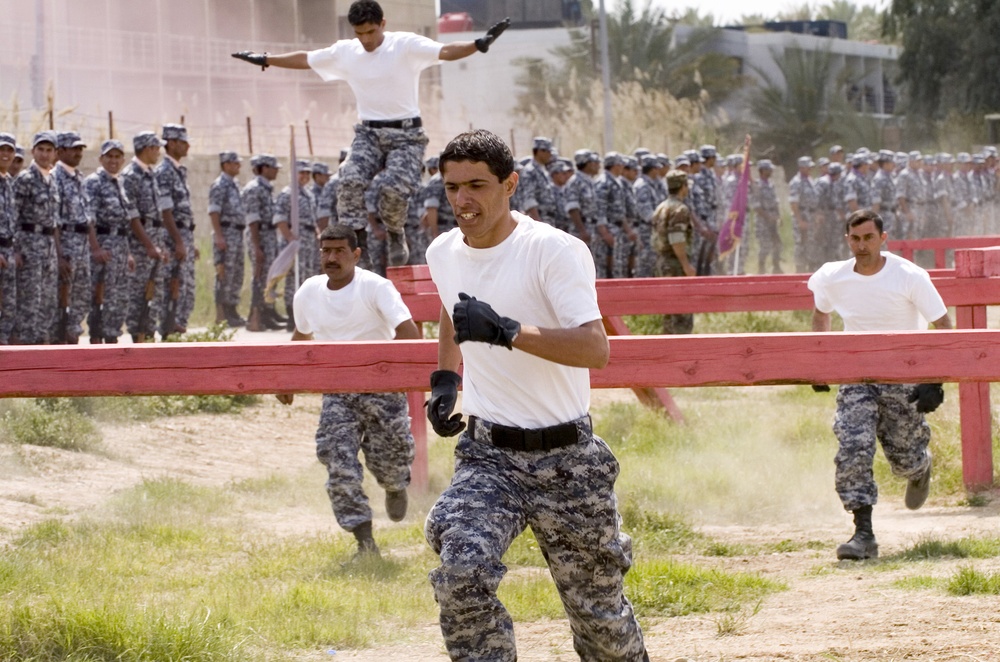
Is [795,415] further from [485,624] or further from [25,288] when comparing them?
[485,624]

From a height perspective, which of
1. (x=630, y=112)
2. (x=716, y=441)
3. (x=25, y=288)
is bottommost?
(x=716, y=441)

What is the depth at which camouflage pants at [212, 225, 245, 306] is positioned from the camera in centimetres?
1897

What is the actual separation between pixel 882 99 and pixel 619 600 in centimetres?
5712

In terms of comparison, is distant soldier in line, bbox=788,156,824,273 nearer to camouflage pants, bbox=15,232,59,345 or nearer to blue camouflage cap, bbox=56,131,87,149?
blue camouflage cap, bbox=56,131,87,149

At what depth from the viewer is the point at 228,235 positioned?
19.0 meters

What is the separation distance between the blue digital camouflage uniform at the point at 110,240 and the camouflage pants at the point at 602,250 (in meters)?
7.41

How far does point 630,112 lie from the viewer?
40.9m

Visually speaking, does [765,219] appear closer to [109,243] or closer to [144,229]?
Result: [144,229]

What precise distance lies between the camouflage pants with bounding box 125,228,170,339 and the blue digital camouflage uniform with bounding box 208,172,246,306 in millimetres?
3336

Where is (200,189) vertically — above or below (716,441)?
above

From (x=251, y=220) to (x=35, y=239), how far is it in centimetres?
572

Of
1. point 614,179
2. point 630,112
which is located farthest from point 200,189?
point 630,112

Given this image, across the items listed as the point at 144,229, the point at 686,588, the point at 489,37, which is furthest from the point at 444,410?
the point at 144,229

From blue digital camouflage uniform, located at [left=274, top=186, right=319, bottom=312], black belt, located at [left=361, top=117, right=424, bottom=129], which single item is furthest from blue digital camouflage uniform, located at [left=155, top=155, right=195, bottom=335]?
black belt, located at [left=361, top=117, right=424, bottom=129]
